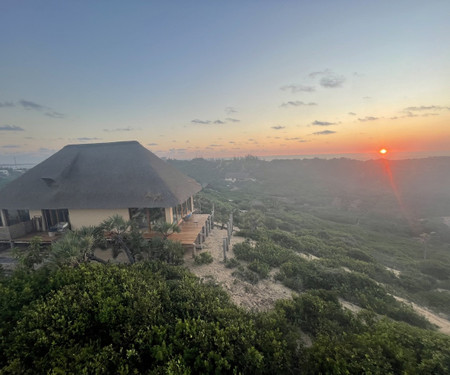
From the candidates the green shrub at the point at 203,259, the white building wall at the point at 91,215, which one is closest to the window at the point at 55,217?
the white building wall at the point at 91,215

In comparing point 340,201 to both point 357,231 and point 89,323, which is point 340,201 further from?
point 89,323

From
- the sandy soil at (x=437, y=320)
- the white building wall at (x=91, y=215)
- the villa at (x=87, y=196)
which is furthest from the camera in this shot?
the white building wall at (x=91, y=215)

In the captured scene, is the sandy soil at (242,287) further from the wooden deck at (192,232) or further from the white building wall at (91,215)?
the white building wall at (91,215)

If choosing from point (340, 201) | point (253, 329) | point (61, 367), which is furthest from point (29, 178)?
point (340, 201)

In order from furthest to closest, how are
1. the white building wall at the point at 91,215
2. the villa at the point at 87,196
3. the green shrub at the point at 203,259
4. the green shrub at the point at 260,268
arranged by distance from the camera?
the white building wall at the point at 91,215 → the villa at the point at 87,196 → the green shrub at the point at 203,259 → the green shrub at the point at 260,268

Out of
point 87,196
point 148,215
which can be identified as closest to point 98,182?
point 87,196

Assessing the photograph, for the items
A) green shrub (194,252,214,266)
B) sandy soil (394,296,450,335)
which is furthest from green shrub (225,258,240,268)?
sandy soil (394,296,450,335)
